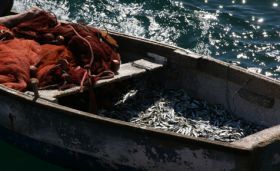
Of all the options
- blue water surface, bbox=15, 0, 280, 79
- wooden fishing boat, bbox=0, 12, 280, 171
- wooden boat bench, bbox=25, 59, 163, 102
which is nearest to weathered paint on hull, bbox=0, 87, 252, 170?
wooden fishing boat, bbox=0, 12, 280, 171

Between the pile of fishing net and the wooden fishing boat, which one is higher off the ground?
the pile of fishing net

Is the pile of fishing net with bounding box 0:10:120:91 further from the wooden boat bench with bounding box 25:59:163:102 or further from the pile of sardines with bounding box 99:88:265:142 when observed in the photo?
the pile of sardines with bounding box 99:88:265:142

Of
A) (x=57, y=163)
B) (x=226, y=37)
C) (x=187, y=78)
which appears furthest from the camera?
(x=226, y=37)

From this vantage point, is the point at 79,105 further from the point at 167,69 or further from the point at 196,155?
the point at 196,155

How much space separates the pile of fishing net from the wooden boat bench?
11 centimetres

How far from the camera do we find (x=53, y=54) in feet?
25.9

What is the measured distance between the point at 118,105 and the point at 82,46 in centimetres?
107

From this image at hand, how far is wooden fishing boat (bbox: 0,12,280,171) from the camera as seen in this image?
5.84 metres

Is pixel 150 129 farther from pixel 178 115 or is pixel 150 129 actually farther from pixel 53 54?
pixel 53 54

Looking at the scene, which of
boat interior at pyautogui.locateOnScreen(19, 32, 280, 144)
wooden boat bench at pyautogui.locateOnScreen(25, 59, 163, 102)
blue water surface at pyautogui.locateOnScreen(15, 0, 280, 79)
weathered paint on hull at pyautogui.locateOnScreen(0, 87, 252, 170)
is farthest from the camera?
blue water surface at pyautogui.locateOnScreen(15, 0, 280, 79)

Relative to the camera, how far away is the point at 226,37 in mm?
11867

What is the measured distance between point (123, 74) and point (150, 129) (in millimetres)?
2060

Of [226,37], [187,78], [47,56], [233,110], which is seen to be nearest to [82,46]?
[47,56]

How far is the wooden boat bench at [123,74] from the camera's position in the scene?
7055 mm
